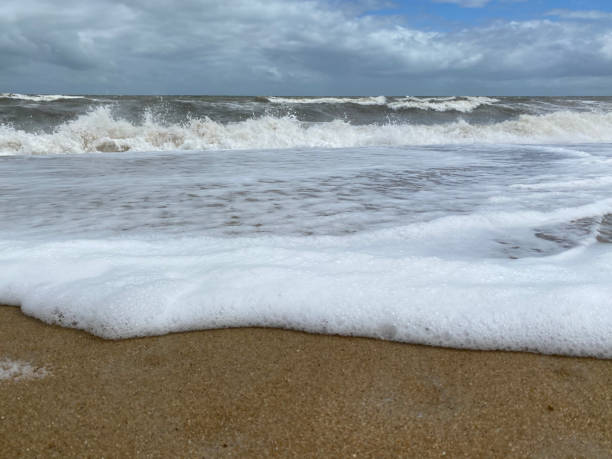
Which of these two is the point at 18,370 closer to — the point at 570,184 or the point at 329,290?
the point at 329,290

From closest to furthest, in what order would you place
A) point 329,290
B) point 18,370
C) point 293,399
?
point 293,399
point 18,370
point 329,290

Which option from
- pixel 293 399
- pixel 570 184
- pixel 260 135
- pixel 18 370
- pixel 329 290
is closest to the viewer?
pixel 293 399

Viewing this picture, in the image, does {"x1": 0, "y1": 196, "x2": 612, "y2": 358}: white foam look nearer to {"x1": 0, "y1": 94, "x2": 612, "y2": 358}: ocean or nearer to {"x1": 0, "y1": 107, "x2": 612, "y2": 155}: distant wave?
{"x1": 0, "y1": 94, "x2": 612, "y2": 358}: ocean

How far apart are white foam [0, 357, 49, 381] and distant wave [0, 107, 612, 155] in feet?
31.7

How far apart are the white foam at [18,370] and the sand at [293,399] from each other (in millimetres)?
24

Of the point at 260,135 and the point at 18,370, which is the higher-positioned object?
the point at 18,370

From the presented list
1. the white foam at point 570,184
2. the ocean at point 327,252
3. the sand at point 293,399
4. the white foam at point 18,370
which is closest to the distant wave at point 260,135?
the ocean at point 327,252

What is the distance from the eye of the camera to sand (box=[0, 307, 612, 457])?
1.22 metres

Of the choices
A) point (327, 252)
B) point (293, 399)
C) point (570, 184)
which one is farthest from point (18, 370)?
point (570, 184)

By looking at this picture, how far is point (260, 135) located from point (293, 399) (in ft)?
36.7

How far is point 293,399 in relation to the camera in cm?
141

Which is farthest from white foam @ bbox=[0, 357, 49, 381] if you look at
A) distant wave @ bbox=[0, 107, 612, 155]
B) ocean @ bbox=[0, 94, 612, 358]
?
distant wave @ bbox=[0, 107, 612, 155]

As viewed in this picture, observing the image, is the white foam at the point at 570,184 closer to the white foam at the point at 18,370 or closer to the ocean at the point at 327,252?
the ocean at the point at 327,252

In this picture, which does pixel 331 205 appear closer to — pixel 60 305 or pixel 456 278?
pixel 456 278
